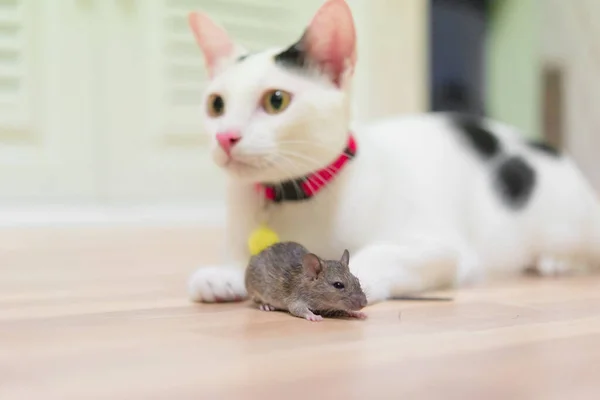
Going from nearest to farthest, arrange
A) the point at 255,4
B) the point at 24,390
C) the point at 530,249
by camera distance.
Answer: the point at 24,390 < the point at 530,249 < the point at 255,4

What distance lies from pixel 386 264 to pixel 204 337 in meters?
0.43

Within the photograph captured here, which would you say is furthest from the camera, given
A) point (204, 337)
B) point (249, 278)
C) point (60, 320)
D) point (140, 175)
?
point (140, 175)

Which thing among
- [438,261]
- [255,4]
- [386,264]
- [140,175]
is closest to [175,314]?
[386,264]

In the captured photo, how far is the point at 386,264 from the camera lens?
1262 mm

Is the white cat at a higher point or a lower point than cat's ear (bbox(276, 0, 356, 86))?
lower

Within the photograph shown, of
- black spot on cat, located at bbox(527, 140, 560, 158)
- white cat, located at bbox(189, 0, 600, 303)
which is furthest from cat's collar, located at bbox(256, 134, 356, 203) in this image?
black spot on cat, located at bbox(527, 140, 560, 158)

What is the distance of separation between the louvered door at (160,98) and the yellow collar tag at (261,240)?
5.57 feet

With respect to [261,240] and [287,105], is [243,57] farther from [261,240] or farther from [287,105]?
[261,240]

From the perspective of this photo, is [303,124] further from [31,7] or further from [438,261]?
[31,7]

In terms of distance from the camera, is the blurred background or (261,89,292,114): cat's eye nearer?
(261,89,292,114): cat's eye

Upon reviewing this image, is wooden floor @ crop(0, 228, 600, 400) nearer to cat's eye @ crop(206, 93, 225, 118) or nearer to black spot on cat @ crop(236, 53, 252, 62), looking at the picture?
cat's eye @ crop(206, 93, 225, 118)

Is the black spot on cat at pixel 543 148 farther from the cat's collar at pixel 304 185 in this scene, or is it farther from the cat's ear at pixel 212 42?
the cat's ear at pixel 212 42

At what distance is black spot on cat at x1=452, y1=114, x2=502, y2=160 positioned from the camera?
1.70 meters

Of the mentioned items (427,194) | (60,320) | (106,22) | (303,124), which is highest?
(106,22)
